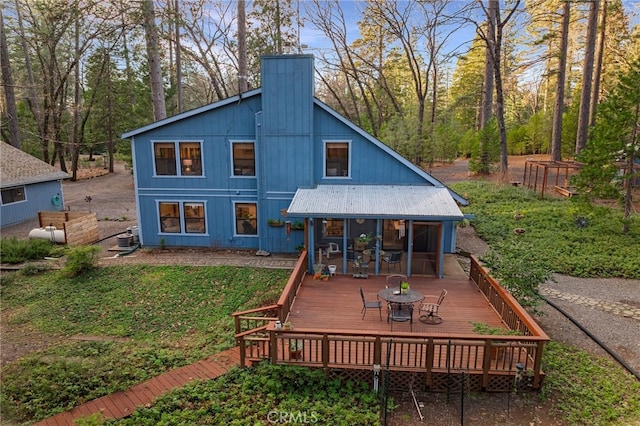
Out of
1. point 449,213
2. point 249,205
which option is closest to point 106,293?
point 249,205

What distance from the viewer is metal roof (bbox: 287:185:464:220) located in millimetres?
11555

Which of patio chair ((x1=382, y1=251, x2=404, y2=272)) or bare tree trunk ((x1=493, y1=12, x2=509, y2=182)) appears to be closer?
patio chair ((x1=382, y1=251, x2=404, y2=272))

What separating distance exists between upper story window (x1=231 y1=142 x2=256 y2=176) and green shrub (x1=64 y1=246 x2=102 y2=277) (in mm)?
5539

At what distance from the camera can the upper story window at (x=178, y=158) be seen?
1494 centimetres

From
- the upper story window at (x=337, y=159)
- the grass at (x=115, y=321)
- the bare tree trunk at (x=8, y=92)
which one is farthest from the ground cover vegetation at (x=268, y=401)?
the bare tree trunk at (x=8, y=92)

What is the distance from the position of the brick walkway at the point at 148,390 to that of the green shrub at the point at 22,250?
1025cm

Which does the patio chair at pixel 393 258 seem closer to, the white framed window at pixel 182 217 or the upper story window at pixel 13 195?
the white framed window at pixel 182 217

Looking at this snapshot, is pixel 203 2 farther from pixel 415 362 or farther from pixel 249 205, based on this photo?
pixel 415 362

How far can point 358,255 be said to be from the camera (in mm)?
12461

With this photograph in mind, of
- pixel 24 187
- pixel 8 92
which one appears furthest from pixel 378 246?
pixel 8 92

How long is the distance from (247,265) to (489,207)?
13.3m

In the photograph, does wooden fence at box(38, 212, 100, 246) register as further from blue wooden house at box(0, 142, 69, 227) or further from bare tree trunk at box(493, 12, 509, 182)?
bare tree trunk at box(493, 12, 509, 182)

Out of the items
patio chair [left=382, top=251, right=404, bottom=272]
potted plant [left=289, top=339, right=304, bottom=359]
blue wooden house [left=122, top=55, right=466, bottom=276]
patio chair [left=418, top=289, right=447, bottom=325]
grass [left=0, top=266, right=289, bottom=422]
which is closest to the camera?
grass [left=0, top=266, right=289, bottom=422]

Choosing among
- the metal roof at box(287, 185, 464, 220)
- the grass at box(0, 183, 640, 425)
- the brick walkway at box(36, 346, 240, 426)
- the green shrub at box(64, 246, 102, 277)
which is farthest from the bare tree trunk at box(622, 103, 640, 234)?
the green shrub at box(64, 246, 102, 277)
